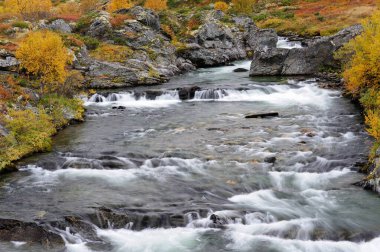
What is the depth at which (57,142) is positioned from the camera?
24.7 metres

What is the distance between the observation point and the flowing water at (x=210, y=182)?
1357 centimetres

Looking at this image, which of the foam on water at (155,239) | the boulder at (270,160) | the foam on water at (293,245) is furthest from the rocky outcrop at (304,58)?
the foam on water at (155,239)

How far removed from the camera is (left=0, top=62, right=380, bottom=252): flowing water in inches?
534

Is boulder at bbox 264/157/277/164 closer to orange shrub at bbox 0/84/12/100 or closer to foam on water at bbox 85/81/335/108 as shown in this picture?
foam on water at bbox 85/81/335/108

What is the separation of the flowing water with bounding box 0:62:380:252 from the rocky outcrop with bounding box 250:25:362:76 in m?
12.5

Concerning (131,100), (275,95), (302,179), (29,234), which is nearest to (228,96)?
(275,95)

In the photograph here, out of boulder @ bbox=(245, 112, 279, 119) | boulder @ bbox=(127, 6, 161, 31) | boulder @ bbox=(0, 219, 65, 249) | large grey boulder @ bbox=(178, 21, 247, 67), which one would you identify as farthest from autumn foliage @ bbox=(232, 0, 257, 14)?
boulder @ bbox=(0, 219, 65, 249)

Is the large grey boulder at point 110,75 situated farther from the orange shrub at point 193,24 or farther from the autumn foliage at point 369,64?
the orange shrub at point 193,24

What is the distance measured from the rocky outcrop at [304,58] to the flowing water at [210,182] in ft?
40.8

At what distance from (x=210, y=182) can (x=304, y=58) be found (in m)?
30.5

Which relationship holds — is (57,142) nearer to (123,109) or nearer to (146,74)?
(123,109)

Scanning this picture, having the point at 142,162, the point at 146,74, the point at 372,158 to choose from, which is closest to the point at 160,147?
the point at 142,162

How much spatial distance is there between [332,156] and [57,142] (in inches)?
632

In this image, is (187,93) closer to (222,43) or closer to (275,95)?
(275,95)
